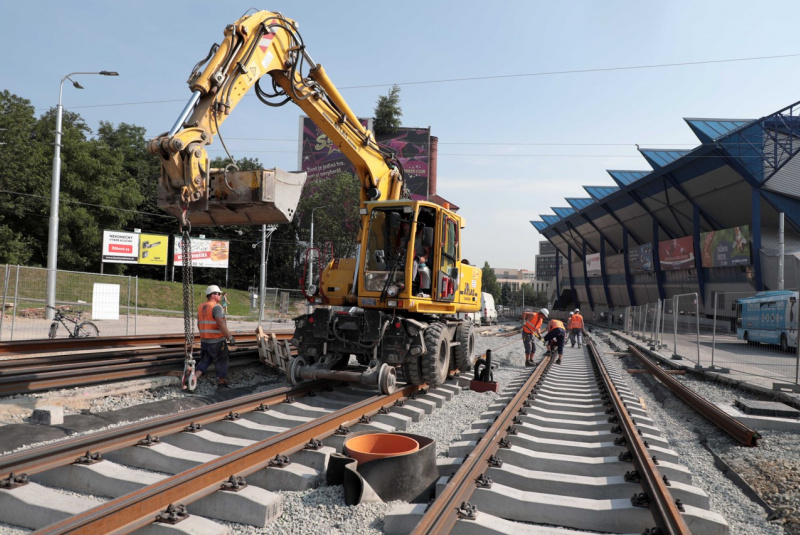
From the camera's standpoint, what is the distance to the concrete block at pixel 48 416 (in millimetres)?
6164

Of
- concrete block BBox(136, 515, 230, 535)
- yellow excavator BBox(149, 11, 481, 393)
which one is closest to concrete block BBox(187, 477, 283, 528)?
concrete block BBox(136, 515, 230, 535)

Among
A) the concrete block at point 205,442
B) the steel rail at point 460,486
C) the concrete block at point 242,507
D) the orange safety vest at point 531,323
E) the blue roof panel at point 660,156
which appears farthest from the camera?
the blue roof panel at point 660,156

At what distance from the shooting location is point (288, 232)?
204ft

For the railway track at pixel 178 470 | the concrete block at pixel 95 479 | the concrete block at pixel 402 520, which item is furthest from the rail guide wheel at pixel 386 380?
the concrete block at pixel 402 520

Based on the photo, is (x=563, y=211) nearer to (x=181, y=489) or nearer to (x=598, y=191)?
(x=598, y=191)

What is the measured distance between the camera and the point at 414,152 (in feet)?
212

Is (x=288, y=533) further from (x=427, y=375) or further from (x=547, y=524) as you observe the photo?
(x=427, y=375)

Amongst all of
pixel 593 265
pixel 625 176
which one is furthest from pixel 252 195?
pixel 593 265

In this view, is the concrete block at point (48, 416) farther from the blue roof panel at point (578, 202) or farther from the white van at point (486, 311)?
the blue roof panel at point (578, 202)

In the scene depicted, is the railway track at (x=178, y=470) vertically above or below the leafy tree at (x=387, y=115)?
below

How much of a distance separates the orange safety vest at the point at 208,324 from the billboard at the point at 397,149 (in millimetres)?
55599

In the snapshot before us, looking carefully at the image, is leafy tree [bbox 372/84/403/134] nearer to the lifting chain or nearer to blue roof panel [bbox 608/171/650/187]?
blue roof panel [bbox 608/171/650/187]

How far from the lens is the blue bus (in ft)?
59.6

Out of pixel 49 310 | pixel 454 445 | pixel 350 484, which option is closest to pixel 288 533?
pixel 350 484
